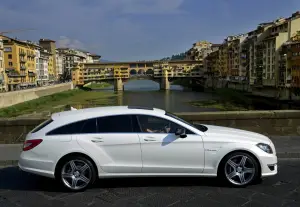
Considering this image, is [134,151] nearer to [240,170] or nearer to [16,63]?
[240,170]

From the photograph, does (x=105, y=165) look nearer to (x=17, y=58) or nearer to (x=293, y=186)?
(x=293, y=186)

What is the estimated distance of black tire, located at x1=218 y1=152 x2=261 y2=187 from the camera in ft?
17.2

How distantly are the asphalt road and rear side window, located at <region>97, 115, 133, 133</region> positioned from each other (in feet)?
3.14

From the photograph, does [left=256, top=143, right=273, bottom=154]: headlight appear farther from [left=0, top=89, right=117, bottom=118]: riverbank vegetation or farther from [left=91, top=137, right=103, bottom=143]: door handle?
[left=0, top=89, right=117, bottom=118]: riverbank vegetation

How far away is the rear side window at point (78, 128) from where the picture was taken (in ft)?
17.2

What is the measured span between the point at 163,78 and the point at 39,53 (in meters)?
43.8

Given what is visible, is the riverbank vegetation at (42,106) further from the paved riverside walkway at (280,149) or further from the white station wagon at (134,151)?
the white station wagon at (134,151)

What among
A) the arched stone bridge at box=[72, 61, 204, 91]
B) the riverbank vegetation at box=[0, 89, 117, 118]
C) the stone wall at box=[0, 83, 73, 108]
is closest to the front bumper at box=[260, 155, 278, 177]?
the riverbank vegetation at box=[0, 89, 117, 118]

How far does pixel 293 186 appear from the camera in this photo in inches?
206

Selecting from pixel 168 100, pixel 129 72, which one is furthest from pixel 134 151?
pixel 129 72

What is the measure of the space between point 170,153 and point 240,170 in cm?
120

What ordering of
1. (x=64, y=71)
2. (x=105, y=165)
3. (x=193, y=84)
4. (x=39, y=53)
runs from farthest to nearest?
(x=64, y=71)
(x=193, y=84)
(x=39, y=53)
(x=105, y=165)

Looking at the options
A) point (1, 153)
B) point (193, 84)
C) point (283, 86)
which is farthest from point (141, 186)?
point (193, 84)

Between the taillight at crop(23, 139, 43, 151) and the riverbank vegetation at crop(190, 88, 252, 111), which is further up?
the taillight at crop(23, 139, 43, 151)
